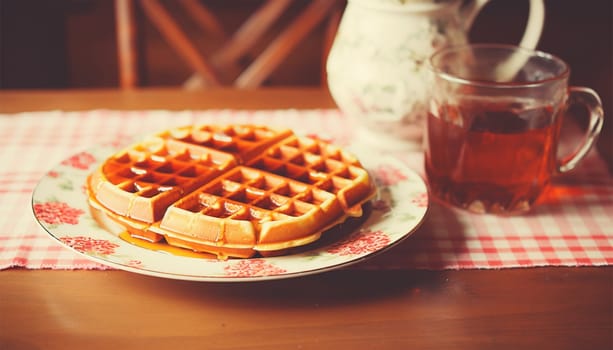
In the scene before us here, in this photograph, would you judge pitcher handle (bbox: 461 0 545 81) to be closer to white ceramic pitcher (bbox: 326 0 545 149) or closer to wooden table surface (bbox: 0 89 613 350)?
white ceramic pitcher (bbox: 326 0 545 149)

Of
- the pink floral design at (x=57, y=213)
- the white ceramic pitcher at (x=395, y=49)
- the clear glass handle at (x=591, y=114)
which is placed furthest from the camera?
the white ceramic pitcher at (x=395, y=49)


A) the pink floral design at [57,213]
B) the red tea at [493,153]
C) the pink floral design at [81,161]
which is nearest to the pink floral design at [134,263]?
the pink floral design at [57,213]

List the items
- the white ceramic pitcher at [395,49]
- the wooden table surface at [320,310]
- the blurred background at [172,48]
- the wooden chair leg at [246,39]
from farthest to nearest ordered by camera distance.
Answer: the blurred background at [172,48]
the wooden chair leg at [246,39]
the white ceramic pitcher at [395,49]
the wooden table surface at [320,310]

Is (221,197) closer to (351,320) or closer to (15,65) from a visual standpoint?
(351,320)

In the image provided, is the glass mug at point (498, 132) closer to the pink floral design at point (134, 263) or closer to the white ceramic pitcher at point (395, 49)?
the white ceramic pitcher at point (395, 49)

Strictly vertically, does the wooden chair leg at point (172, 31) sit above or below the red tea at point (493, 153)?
below

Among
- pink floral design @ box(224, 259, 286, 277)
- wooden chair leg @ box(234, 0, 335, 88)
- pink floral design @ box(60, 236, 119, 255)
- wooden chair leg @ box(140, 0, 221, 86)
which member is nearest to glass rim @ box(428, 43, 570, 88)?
pink floral design @ box(224, 259, 286, 277)
